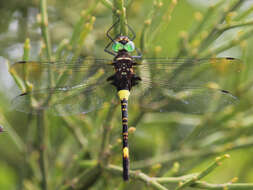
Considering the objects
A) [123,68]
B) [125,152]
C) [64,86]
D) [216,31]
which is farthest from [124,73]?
[216,31]

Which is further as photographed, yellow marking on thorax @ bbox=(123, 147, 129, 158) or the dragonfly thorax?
the dragonfly thorax

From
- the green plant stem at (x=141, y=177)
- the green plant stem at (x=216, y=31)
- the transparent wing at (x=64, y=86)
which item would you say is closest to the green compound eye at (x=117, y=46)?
the transparent wing at (x=64, y=86)

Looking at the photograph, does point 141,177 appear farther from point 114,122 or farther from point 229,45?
point 229,45

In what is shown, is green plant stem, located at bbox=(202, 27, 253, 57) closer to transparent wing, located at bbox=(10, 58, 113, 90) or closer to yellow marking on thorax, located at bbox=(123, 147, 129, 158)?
transparent wing, located at bbox=(10, 58, 113, 90)

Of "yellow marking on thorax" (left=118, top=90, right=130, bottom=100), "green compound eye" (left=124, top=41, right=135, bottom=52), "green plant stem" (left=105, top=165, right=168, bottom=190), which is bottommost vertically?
"green plant stem" (left=105, top=165, right=168, bottom=190)

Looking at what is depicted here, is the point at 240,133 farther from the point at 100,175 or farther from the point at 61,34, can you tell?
the point at 61,34

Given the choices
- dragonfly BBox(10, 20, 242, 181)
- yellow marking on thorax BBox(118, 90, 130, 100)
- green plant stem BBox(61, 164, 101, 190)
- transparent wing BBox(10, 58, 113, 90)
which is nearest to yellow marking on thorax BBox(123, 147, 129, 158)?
dragonfly BBox(10, 20, 242, 181)

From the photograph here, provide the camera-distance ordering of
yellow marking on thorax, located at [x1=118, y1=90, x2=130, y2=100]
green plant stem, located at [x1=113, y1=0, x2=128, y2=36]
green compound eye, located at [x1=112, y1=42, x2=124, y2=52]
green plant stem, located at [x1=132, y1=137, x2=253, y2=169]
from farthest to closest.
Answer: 1. green plant stem, located at [x1=132, y1=137, x2=253, y2=169]
2. yellow marking on thorax, located at [x1=118, y1=90, x2=130, y2=100]
3. green compound eye, located at [x1=112, y1=42, x2=124, y2=52]
4. green plant stem, located at [x1=113, y1=0, x2=128, y2=36]
